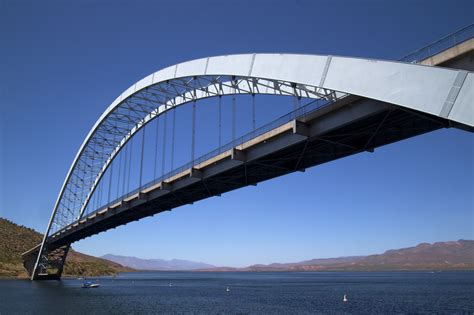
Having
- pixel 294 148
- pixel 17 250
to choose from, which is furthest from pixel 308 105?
pixel 17 250

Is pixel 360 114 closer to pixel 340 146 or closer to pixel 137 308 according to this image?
pixel 340 146

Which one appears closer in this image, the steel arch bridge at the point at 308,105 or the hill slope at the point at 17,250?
the steel arch bridge at the point at 308,105

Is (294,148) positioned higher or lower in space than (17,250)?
higher

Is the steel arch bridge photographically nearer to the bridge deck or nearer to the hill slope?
the bridge deck

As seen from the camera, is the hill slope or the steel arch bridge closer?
the steel arch bridge

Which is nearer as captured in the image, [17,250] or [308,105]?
[308,105]

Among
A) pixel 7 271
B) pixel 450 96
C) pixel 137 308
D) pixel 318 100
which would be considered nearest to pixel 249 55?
pixel 318 100

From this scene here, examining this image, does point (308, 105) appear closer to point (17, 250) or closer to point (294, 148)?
point (294, 148)

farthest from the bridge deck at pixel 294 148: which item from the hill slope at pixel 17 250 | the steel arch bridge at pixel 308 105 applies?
the hill slope at pixel 17 250

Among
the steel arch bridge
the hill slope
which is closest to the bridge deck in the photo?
the steel arch bridge

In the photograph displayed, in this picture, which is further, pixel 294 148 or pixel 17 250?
pixel 17 250

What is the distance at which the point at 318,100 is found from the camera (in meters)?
24.7

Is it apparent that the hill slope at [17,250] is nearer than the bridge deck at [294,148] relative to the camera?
No

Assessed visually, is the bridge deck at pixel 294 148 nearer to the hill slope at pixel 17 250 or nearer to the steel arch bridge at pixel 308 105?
the steel arch bridge at pixel 308 105
